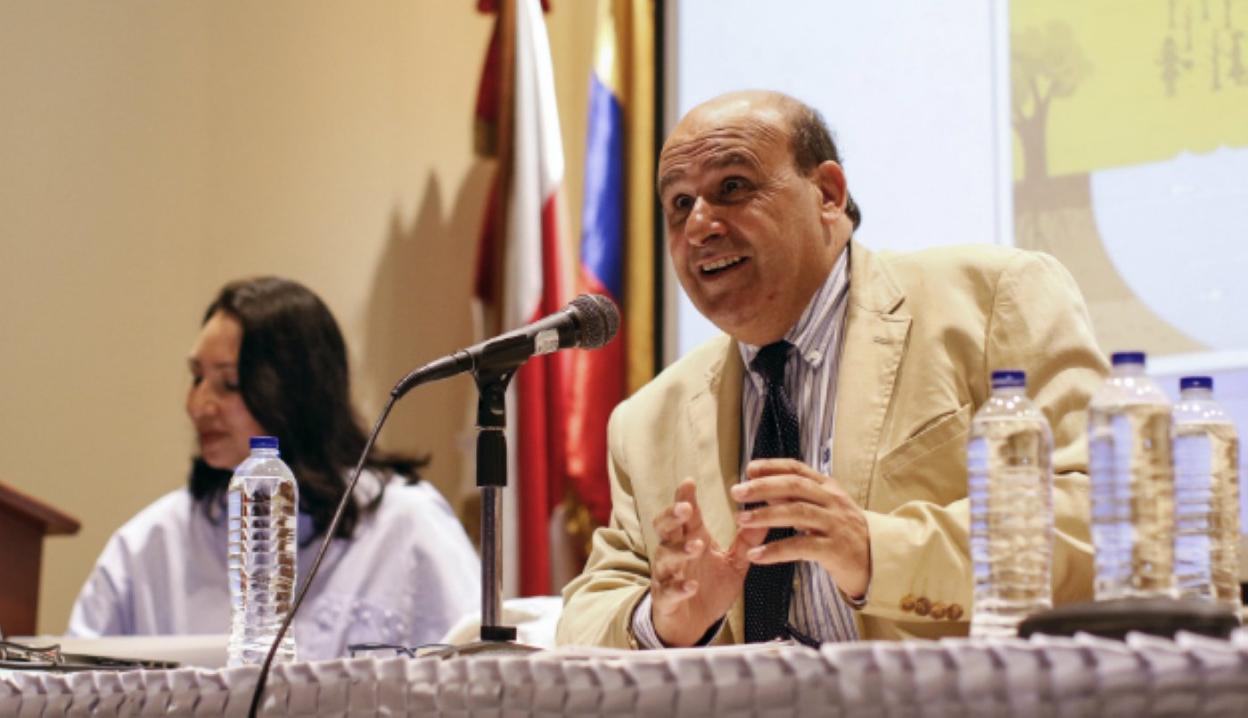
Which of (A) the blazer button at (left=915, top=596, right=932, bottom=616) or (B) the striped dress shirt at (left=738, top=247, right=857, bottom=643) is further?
(B) the striped dress shirt at (left=738, top=247, right=857, bottom=643)

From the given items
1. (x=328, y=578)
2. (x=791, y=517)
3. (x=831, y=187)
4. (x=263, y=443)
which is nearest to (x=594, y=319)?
(x=791, y=517)

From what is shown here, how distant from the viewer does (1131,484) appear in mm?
1472

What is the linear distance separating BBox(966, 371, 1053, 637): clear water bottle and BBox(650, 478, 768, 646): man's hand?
1.53 feet

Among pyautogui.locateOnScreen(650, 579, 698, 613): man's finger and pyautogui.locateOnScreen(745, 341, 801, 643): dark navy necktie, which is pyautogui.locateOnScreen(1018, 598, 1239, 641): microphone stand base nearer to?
pyautogui.locateOnScreen(650, 579, 698, 613): man's finger

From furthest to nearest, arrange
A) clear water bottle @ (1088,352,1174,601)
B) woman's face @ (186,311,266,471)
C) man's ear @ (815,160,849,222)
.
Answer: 1. woman's face @ (186,311,266,471)
2. man's ear @ (815,160,849,222)
3. clear water bottle @ (1088,352,1174,601)

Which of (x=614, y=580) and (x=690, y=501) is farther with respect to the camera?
(x=614, y=580)

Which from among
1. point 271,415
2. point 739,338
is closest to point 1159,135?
point 739,338

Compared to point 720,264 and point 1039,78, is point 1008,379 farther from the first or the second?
point 1039,78

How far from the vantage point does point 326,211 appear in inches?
188

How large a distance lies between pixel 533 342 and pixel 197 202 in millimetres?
2903

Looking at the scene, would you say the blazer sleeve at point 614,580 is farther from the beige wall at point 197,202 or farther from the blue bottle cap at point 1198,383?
the beige wall at point 197,202

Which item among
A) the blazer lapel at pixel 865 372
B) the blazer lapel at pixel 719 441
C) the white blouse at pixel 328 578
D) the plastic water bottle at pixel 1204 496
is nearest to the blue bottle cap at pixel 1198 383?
the plastic water bottle at pixel 1204 496

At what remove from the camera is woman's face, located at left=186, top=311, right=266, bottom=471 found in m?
3.87

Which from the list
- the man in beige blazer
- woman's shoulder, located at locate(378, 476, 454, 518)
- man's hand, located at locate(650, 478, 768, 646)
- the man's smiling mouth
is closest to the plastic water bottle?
the man in beige blazer
